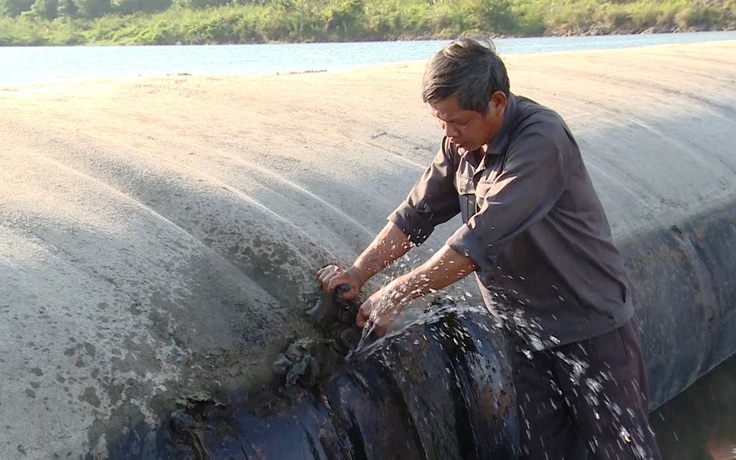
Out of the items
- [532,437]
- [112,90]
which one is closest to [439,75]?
[532,437]

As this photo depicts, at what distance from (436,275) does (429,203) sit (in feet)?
1.43

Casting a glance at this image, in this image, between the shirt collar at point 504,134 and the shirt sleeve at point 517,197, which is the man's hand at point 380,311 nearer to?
the shirt sleeve at point 517,197

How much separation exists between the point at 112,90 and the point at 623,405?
3.10m

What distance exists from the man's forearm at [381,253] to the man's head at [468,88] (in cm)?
46

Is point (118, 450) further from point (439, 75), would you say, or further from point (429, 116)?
point (429, 116)

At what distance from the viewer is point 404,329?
2627 mm

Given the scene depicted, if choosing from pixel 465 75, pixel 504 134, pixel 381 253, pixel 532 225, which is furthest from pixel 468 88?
pixel 381 253

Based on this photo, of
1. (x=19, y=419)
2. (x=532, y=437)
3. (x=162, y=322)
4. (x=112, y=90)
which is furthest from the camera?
(x=112, y=90)

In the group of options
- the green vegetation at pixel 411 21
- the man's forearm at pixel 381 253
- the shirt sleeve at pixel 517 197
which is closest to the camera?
the shirt sleeve at pixel 517 197

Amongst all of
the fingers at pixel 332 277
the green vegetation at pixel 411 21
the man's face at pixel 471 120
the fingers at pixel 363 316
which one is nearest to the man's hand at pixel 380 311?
the fingers at pixel 363 316

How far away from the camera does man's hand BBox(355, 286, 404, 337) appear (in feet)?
8.19

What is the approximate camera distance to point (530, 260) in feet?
8.52

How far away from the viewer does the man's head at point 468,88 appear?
7.77ft

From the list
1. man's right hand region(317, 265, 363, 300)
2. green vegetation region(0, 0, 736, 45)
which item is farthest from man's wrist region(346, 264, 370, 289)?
green vegetation region(0, 0, 736, 45)
